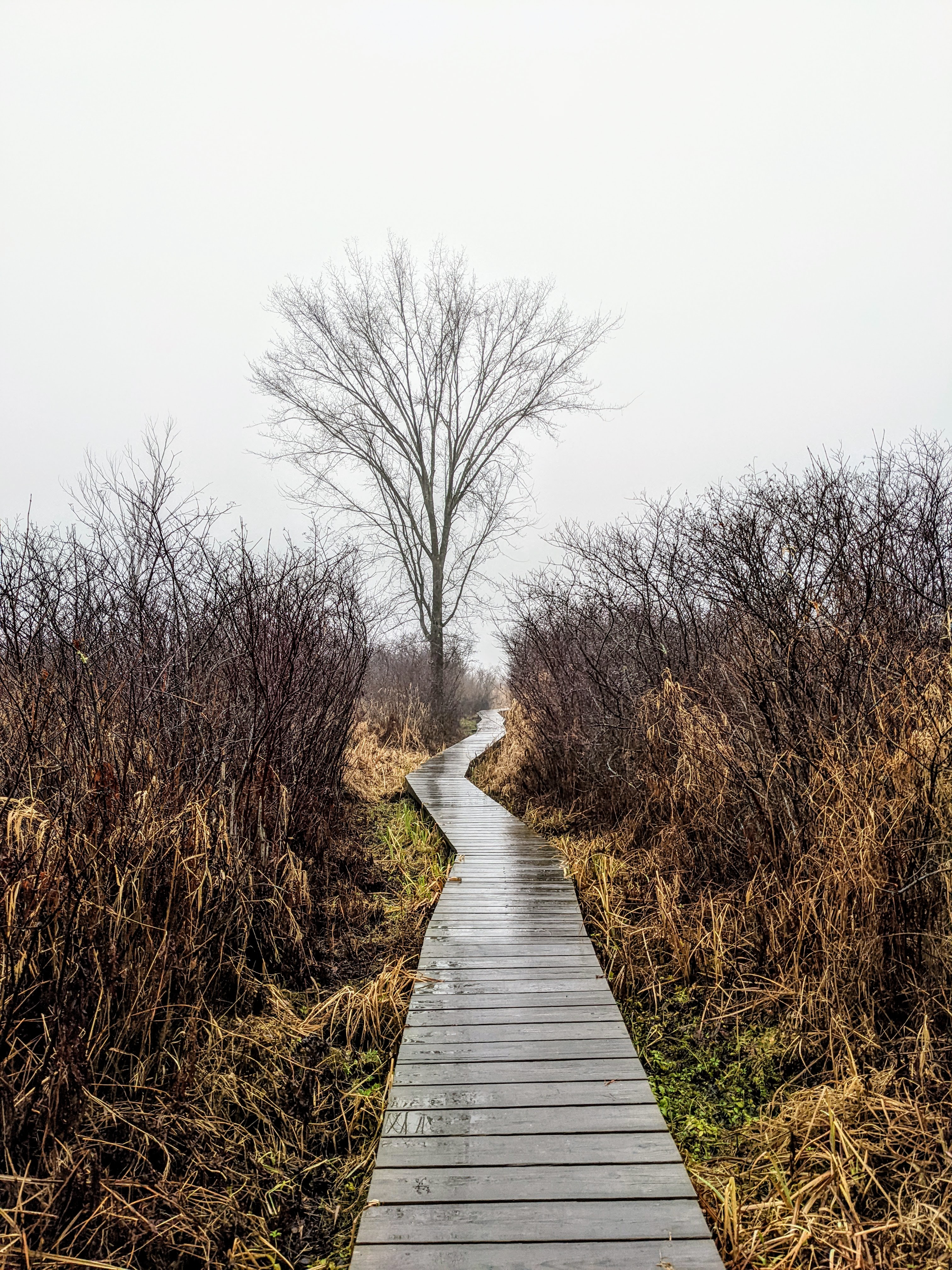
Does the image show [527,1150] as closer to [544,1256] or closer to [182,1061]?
[544,1256]

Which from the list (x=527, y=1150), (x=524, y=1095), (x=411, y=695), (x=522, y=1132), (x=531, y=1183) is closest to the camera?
(x=531, y=1183)

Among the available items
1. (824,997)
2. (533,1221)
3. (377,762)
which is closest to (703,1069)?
(824,997)

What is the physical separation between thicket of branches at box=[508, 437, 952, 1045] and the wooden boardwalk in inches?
40.1

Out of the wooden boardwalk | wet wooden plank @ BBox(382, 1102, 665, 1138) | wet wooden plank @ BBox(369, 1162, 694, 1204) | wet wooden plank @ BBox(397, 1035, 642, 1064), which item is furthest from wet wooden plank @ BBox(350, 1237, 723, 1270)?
wet wooden plank @ BBox(397, 1035, 642, 1064)

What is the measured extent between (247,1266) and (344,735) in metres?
4.75

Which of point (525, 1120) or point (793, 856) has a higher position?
point (793, 856)

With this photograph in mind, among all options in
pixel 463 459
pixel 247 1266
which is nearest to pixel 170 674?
pixel 247 1266

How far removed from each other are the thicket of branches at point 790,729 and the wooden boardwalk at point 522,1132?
40.1 inches

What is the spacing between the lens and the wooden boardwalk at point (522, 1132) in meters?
1.87

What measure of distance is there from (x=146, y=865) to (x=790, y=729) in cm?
340

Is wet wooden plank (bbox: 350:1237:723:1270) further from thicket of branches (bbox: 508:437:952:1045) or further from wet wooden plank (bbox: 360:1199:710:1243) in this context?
thicket of branches (bbox: 508:437:952:1045)

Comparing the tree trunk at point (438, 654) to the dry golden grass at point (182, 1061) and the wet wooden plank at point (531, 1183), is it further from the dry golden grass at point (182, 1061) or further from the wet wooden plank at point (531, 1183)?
the wet wooden plank at point (531, 1183)

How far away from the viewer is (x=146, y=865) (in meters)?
2.84

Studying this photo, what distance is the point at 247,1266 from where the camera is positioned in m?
2.07
